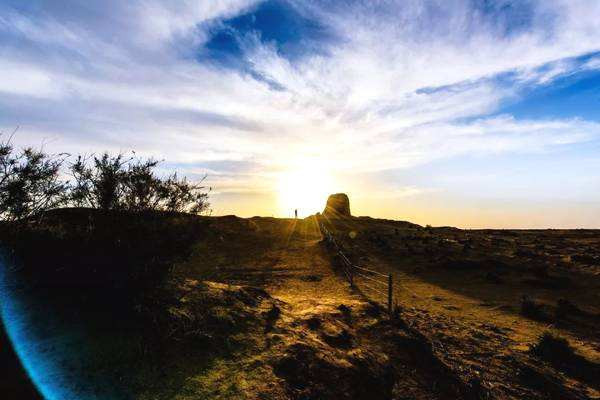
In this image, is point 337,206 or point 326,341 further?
point 337,206

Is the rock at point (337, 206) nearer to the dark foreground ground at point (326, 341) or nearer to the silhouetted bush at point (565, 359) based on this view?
the dark foreground ground at point (326, 341)

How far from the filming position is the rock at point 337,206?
61031 mm

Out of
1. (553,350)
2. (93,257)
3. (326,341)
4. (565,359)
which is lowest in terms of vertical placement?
(565,359)

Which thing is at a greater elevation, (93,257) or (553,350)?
(93,257)

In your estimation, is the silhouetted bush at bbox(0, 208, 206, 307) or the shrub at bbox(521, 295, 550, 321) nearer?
the silhouetted bush at bbox(0, 208, 206, 307)

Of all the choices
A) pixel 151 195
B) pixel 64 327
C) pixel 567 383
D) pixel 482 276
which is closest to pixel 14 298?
pixel 64 327

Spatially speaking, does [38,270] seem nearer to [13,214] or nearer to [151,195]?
[13,214]

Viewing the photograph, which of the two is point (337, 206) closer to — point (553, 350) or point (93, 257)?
point (553, 350)

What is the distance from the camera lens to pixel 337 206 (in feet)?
203

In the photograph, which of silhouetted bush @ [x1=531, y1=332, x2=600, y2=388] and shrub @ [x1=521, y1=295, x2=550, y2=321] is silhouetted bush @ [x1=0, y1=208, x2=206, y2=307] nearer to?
silhouetted bush @ [x1=531, y1=332, x2=600, y2=388]

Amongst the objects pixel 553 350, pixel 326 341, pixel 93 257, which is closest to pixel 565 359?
pixel 553 350

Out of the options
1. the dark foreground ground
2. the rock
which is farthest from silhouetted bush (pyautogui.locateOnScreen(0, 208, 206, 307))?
the rock

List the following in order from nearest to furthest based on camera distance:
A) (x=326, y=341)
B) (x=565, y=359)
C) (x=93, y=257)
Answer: (x=93, y=257), (x=326, y=341), (x=565, y=359)

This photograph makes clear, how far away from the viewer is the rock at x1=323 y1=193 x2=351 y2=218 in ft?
200
